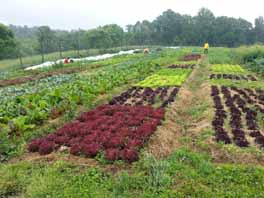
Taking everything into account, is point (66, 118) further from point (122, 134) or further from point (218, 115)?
point (218, 115)

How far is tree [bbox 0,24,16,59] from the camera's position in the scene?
143 ft

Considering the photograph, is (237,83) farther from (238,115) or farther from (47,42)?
(47,42)

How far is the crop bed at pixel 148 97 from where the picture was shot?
13617 millimetres

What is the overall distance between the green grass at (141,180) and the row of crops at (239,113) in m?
1.85

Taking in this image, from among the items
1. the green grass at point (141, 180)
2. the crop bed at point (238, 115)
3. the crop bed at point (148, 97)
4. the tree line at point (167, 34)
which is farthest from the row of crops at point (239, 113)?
the tree line at point (167, 34)

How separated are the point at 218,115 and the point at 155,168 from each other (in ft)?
17.8

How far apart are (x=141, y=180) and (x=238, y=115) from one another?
6.35 m

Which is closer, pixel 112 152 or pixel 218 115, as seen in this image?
pixel 112 152

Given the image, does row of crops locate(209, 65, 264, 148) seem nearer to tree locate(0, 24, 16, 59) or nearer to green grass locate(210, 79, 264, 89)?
green grass locate(210, 79, 264, 89)

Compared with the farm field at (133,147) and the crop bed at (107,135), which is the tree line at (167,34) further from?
the crop bed at (107,135)

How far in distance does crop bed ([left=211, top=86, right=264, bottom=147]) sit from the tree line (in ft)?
153

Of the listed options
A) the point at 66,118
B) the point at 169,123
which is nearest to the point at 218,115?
the point at 169,123

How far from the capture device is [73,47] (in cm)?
6525

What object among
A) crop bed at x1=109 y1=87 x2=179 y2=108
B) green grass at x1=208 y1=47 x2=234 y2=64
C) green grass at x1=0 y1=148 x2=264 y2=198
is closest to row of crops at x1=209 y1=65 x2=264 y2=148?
green grass at x1=0 y1=148 x2=264 y2=198
